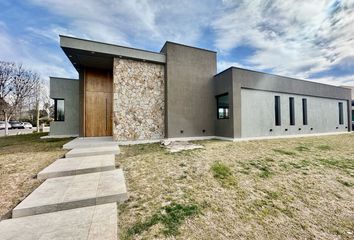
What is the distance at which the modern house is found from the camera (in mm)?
8016

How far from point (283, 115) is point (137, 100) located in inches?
372

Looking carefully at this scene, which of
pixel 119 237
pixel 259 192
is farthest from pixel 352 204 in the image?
pixel 119 237

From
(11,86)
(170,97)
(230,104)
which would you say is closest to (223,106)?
(230,104)

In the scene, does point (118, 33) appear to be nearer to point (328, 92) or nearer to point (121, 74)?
point (121, 74)

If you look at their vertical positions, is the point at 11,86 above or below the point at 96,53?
above

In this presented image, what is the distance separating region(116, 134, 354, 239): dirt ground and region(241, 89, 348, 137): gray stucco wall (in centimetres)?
415

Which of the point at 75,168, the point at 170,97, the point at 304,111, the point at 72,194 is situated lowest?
the point at 72,194

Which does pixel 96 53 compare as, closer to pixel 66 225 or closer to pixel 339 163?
pixel 66 225

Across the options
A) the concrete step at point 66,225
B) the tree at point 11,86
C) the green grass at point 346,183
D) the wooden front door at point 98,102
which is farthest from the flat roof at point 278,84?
the tree at point 11,86

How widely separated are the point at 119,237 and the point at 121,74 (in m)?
7.41

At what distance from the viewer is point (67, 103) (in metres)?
11.0

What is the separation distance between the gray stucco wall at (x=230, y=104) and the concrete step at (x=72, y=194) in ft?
22.5

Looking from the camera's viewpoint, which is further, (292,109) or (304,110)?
(304,110)

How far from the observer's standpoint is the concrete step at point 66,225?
73.5 inches
